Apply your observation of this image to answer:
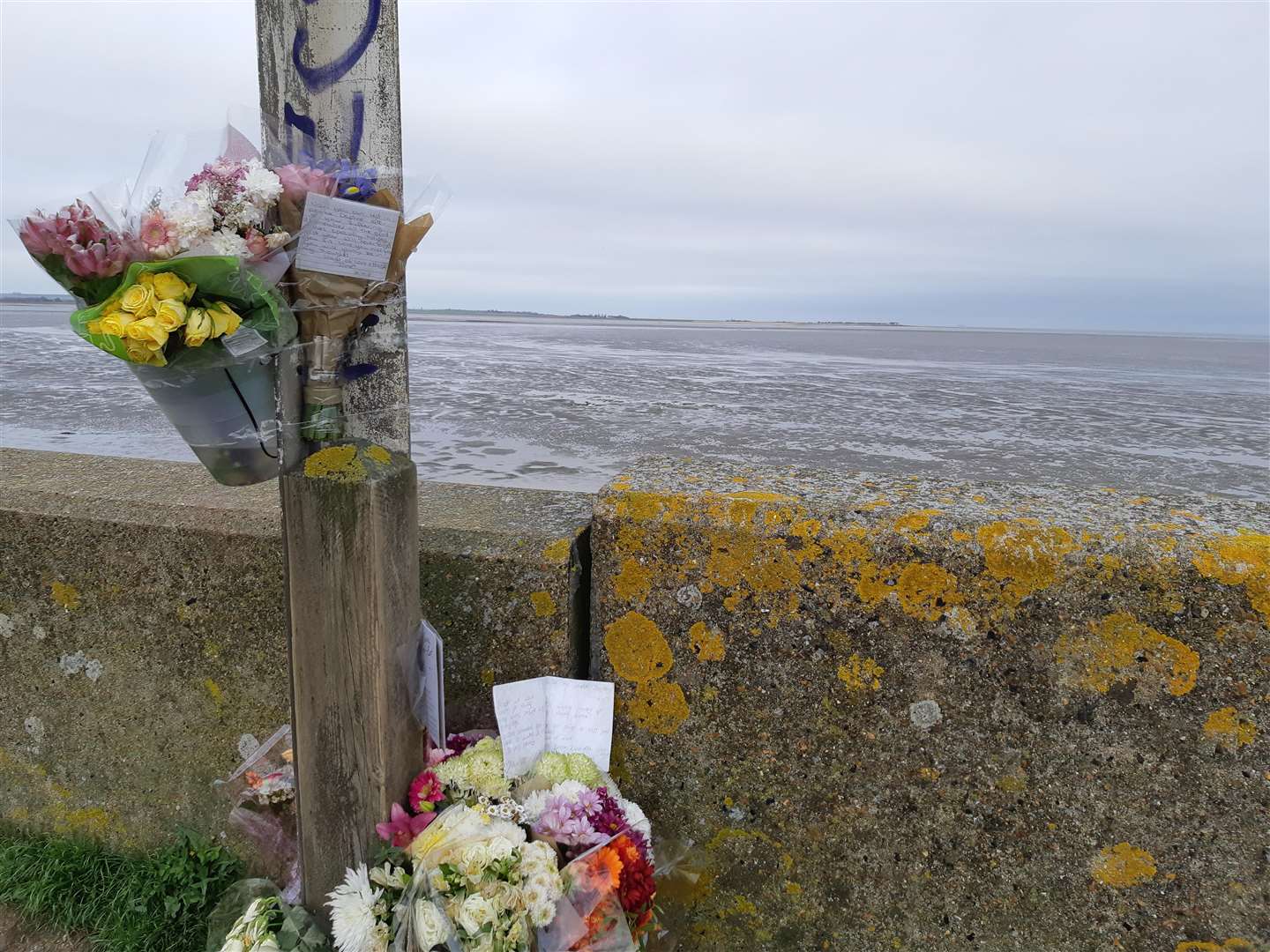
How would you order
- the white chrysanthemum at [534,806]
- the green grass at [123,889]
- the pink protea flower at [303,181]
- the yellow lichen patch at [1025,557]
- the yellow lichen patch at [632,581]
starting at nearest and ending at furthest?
the pink protea flower at [303,181] → the yellow lichen patch at [1025,557] → the white chrysanthemum at [534,806] → the yellow lichen patch at [632,581] → the green grass at [123,889]

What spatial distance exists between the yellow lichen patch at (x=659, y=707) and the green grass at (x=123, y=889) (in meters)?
1.37

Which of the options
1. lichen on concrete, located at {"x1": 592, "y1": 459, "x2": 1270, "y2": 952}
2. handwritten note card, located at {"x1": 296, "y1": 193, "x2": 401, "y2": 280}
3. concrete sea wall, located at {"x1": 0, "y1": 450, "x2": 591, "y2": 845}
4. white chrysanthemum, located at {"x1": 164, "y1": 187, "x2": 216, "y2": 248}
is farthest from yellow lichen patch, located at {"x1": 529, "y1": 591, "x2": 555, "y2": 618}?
white chrysanthemum, located at {"x1": 164, "y1": 187, "x2": 216, "y2": 248}

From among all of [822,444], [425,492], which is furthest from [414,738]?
[822,444]

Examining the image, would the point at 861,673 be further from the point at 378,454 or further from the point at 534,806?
the point at 378,454

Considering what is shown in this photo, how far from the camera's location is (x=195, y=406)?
1622mm

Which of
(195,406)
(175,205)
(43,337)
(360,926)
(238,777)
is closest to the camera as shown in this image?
(175,205)

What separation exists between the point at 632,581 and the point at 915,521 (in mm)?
688

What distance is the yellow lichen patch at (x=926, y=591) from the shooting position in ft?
6.15

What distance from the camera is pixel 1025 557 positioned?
6.02ft

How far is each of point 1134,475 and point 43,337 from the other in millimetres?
23312

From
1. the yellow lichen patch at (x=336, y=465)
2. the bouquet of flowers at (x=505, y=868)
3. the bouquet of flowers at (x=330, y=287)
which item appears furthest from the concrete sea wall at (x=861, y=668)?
the bouquet of flowers at (x=330, y=287)

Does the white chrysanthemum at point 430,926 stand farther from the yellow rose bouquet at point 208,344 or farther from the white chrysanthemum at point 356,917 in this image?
the yellow rose bouquet at point 208,344

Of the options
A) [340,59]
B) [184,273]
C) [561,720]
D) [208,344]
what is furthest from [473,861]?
[340,59]

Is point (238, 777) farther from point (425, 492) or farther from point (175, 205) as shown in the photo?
point (175, 205)
